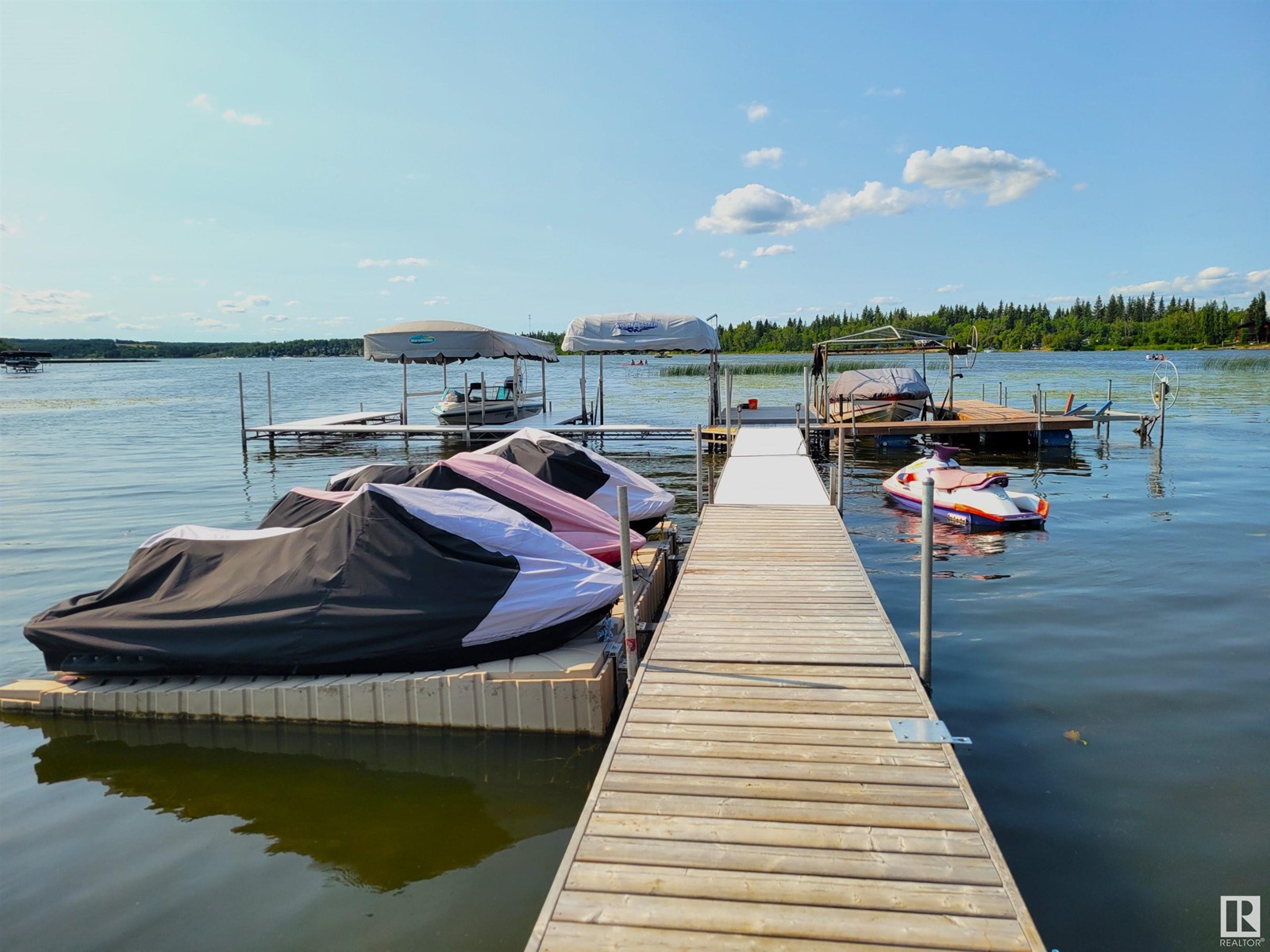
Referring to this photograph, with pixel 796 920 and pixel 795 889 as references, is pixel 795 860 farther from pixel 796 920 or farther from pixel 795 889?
pixel 796 920

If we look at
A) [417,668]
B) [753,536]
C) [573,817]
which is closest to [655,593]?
[753,536]

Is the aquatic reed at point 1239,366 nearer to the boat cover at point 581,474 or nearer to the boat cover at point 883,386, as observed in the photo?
the boat cover at point 883,386

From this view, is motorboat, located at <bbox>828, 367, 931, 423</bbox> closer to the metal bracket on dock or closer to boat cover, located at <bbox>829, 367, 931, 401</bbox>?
boat cover, located at <bbox>829, 367, 931, 401</bbox>

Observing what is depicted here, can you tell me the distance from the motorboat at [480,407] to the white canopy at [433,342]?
252cm

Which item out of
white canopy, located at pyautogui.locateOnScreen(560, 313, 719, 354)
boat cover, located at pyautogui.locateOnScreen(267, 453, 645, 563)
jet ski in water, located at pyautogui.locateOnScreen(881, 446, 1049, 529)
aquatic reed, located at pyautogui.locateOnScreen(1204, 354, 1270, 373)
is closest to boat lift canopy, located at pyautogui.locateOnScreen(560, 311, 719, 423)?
white canopy, located at pyautogui.locateOnScreen(560, 313, 719, 354)

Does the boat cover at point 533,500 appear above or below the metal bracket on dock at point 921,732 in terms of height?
above

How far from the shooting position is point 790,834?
Answer: 13.5 feet

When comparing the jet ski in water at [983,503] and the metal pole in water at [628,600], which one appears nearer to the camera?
the metal pole in water at [628,600]

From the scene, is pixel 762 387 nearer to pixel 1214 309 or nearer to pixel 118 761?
pixel 118 761

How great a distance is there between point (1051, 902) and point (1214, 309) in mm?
158803

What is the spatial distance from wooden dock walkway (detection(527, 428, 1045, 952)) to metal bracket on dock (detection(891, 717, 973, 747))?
0.15 feet

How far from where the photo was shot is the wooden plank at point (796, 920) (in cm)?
335

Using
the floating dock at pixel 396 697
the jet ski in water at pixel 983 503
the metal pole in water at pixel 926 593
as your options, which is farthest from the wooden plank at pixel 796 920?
the jet ski in water at pixel 983 503

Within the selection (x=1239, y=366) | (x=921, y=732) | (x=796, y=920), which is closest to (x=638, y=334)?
(x=921, y=732)
